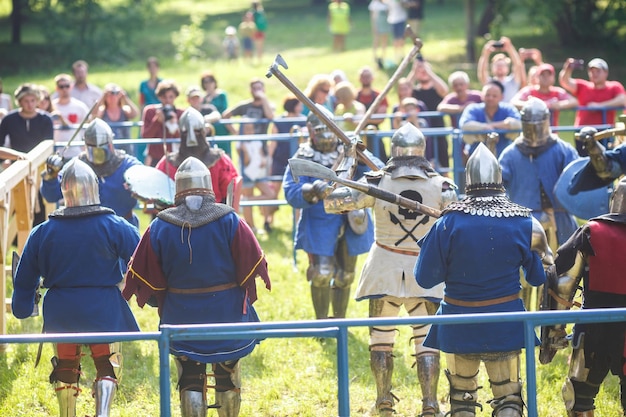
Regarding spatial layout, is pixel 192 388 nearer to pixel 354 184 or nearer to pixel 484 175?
pixel 354 184

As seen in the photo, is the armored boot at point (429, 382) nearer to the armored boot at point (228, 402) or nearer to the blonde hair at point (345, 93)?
the armored boot at point (228, 402)

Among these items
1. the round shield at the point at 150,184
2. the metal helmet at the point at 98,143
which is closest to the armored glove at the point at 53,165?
the metal helmet at the point at 98,143

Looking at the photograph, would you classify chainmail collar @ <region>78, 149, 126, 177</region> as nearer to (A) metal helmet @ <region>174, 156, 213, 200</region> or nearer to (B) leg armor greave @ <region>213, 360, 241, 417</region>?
(A) metal helmet @ <region>174, 156, 213, 200</region>

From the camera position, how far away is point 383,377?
6.61 metres

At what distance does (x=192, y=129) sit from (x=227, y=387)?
2.47 m

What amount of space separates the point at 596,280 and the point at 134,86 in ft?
53.2

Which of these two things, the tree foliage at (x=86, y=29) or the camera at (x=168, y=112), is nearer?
the camera at (x=168, y=112)

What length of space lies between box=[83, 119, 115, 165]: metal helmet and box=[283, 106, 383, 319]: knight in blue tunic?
4.28 feet

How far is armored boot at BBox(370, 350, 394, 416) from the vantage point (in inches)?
260

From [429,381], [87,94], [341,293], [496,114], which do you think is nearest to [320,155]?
[341,293]

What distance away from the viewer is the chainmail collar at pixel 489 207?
5477 mm

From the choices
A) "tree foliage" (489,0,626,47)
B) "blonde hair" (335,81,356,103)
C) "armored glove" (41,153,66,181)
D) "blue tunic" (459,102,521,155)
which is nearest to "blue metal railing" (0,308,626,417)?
"armored glove" (41,153,66,181)

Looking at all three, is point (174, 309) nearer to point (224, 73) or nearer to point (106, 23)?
point (224, 73)

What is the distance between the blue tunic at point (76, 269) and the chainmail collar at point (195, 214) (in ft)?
1.49
